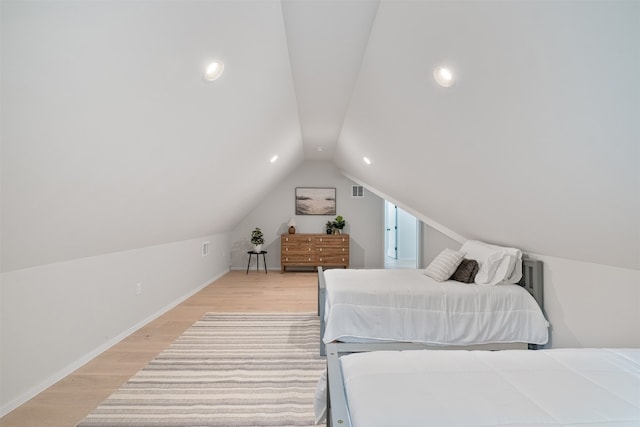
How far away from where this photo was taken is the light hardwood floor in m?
2.02

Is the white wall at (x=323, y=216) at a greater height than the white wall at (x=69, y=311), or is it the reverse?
the white wall at (x=323, y=216)

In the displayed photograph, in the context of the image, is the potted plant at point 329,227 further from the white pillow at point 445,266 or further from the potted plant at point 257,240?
the white pillow at point 445,266

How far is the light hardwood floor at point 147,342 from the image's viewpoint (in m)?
2.02

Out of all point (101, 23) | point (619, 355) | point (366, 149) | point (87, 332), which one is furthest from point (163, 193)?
point (619, 355)

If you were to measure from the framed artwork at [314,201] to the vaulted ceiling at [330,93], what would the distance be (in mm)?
3851

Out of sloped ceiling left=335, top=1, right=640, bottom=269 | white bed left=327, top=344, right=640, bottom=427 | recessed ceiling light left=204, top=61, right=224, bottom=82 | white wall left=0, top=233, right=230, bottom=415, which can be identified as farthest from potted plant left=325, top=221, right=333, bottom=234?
white bed left=327, top=344, right=640, bottom=427

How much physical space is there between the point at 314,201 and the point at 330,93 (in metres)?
3.94

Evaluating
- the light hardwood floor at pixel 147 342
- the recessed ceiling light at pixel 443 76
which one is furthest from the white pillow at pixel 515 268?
the light hardwood floor at pixel 147 342

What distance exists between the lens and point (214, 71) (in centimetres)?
213

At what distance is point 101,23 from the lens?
130 cm

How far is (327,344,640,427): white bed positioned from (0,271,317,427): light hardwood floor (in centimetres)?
175

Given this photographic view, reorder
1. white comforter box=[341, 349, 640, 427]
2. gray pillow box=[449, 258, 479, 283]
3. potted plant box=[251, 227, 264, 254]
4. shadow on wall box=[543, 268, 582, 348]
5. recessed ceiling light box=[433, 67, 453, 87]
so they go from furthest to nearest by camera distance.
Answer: potted plant box=[251, 227, 264, 254] → gray pillow box=[449, 258, 479, 283] → shadow on wall box=[543, 268, 582, 348] → recessed ceiling light box=[433, 67, 453, 87] → white comforter box=[341, 349, 640, 427]

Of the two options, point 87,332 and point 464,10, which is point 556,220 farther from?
point 87,332

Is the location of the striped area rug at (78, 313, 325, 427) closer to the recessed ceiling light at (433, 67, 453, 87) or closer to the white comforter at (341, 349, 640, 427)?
the white comforter at (341, 349, 640, 427)
